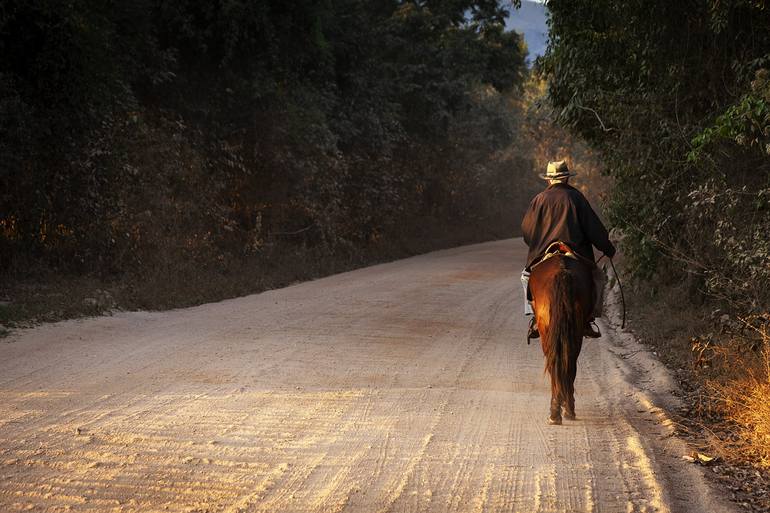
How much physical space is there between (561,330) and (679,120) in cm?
574

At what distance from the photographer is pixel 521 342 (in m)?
12.3

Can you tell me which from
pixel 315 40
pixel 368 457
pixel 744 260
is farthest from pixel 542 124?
pixel 368 457

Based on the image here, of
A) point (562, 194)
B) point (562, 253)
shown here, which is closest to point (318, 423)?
point (562, 253)

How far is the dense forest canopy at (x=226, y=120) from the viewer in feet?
51.9

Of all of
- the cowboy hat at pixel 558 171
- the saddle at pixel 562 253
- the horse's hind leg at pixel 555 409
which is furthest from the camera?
the cowboy hat at pixel 558 171

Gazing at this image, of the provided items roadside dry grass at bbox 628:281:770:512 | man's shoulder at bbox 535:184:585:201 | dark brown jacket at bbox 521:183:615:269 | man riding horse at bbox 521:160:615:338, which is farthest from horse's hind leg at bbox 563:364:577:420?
man's shoulder at bbox 535:184:585:201

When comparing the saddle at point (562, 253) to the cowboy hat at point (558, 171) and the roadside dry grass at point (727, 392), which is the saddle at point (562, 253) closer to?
the cowboy hat at point (558, 171)

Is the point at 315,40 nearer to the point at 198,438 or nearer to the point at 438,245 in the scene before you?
the point at 438,245

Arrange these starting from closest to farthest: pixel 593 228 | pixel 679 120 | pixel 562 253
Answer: pixel 562 253 → pixel 593 228 → pixel 679 120

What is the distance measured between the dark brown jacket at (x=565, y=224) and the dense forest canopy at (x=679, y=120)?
1.69 m

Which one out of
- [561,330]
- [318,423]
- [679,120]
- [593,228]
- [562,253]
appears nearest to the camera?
[318,423]

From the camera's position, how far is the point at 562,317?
776 cm

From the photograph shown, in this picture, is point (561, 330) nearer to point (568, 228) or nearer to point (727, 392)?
point (568, 228)

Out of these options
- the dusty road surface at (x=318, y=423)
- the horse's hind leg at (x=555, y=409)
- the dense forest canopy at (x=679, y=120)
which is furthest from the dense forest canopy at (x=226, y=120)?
the horse's hind leg at (x=555, y=409)
